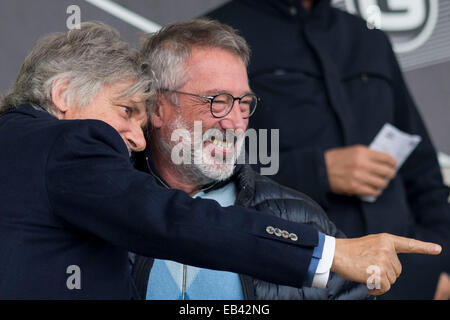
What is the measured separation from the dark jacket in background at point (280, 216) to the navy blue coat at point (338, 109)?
41 cm

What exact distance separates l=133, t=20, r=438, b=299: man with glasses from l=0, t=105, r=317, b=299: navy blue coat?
518 mm

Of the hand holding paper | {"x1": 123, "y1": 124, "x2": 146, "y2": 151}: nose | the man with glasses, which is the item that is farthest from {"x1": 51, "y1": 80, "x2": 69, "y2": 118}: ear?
the hand holding paper

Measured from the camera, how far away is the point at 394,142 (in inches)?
109

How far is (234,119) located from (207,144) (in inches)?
4.2

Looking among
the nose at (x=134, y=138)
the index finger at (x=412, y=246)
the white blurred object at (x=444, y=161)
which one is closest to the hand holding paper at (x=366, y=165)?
the white blurred object at (x=444, y=161)

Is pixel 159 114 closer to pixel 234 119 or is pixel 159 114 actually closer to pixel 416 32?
pixel 234 119

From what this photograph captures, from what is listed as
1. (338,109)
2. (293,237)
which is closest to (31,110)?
(293,237)

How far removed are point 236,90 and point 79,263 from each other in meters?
0.82

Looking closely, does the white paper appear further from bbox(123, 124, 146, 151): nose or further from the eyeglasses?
bbox(123, 124, 146, 151): nose

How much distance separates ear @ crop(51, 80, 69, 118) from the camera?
176 centimetres

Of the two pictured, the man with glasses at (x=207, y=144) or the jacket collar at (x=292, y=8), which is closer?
the man with glasses at (x=207, y=144)

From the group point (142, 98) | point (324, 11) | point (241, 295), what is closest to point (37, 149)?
point (142, 98)

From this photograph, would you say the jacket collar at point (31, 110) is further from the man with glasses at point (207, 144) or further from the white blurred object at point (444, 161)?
the white blurred object at point (444, 161)

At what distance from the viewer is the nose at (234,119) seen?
224 centimetres
